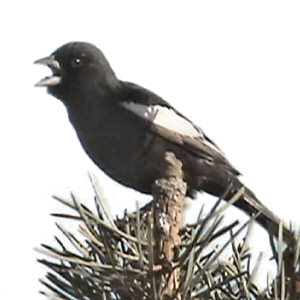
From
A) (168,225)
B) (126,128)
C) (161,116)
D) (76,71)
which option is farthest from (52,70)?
(168,225)

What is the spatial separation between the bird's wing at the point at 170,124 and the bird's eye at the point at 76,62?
0.24 metres

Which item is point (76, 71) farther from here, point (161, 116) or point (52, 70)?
point (161, 116)

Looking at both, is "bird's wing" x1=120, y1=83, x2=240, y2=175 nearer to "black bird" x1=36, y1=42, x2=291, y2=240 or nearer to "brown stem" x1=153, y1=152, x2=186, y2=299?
"black bird" x1=36, y1=42, x2=291, y2=240

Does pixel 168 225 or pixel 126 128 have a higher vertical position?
pixel 126 128

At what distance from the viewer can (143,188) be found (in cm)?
317

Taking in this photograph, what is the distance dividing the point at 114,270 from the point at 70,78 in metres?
2.00

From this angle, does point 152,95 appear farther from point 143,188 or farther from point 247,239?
point 247,239

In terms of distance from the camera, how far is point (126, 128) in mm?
3361

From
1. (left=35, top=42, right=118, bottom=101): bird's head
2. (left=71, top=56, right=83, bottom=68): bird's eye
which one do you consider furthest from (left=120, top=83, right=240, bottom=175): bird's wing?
(left=71, top=56, right=83, bottom=68): bird's eye

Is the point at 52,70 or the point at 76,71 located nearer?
the point at 52,70

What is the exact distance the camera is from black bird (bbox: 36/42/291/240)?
10.6 feet

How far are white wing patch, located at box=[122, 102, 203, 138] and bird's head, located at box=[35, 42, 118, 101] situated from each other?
194 millimetres

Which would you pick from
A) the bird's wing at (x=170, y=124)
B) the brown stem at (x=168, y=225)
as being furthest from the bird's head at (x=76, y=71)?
the brown stem at (x=168, y=225)

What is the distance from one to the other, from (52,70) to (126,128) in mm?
383
